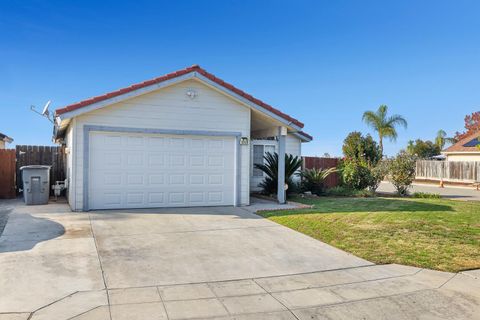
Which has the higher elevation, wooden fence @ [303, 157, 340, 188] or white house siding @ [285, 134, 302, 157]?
white house siding @ [285, 134, 302, 157]

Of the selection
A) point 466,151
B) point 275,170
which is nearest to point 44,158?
point 275,170

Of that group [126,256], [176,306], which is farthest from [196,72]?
[176,306]

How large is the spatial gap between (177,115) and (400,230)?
712 cm

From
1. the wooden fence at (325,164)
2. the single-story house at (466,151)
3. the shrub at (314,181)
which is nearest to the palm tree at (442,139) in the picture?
the single-story house at (466,151)

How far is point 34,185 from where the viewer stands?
11672 mm

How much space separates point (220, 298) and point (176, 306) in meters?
0.56

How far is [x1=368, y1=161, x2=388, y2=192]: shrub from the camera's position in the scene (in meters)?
16.5

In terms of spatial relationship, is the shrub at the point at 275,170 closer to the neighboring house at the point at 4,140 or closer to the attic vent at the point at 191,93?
the attic vent at the point at 191,93

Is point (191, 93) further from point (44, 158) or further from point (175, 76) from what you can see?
point (44, 158)

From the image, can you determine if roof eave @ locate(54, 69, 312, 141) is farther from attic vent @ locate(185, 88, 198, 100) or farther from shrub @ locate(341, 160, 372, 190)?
shrub @ locate(341, 160, 372, 190)

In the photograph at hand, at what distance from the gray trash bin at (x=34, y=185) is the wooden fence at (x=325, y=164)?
12913 millimetres

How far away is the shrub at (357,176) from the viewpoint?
16875 millimetres

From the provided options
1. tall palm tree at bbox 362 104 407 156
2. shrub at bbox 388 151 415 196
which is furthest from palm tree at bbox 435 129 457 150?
shrub at bbox 388 151 415 196

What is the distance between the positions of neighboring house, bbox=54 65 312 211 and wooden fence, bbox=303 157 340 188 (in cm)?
801
